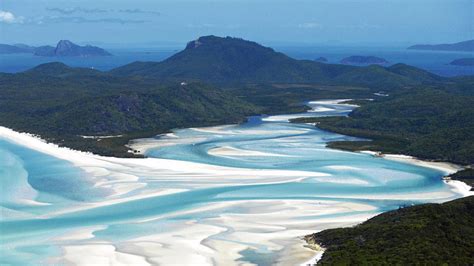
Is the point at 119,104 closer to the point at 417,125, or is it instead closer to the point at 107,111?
the point at 107,111

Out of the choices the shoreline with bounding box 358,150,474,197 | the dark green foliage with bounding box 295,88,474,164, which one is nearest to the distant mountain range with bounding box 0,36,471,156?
the dark green foliage with bounding box 295,88,474,164

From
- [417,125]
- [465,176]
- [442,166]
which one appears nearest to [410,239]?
[465,176]

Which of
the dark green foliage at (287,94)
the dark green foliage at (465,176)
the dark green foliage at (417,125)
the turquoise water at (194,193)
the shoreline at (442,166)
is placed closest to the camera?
the turquoise water at (194,193)

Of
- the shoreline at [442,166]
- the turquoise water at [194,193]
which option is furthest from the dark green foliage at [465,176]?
the turquoise water at [194,193]

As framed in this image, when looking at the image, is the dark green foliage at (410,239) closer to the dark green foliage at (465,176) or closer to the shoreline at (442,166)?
the shoreline at (442,166)

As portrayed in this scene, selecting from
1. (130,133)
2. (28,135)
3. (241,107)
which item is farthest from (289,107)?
(28,135)

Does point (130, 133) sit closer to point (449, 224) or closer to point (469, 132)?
point (469, 132)
